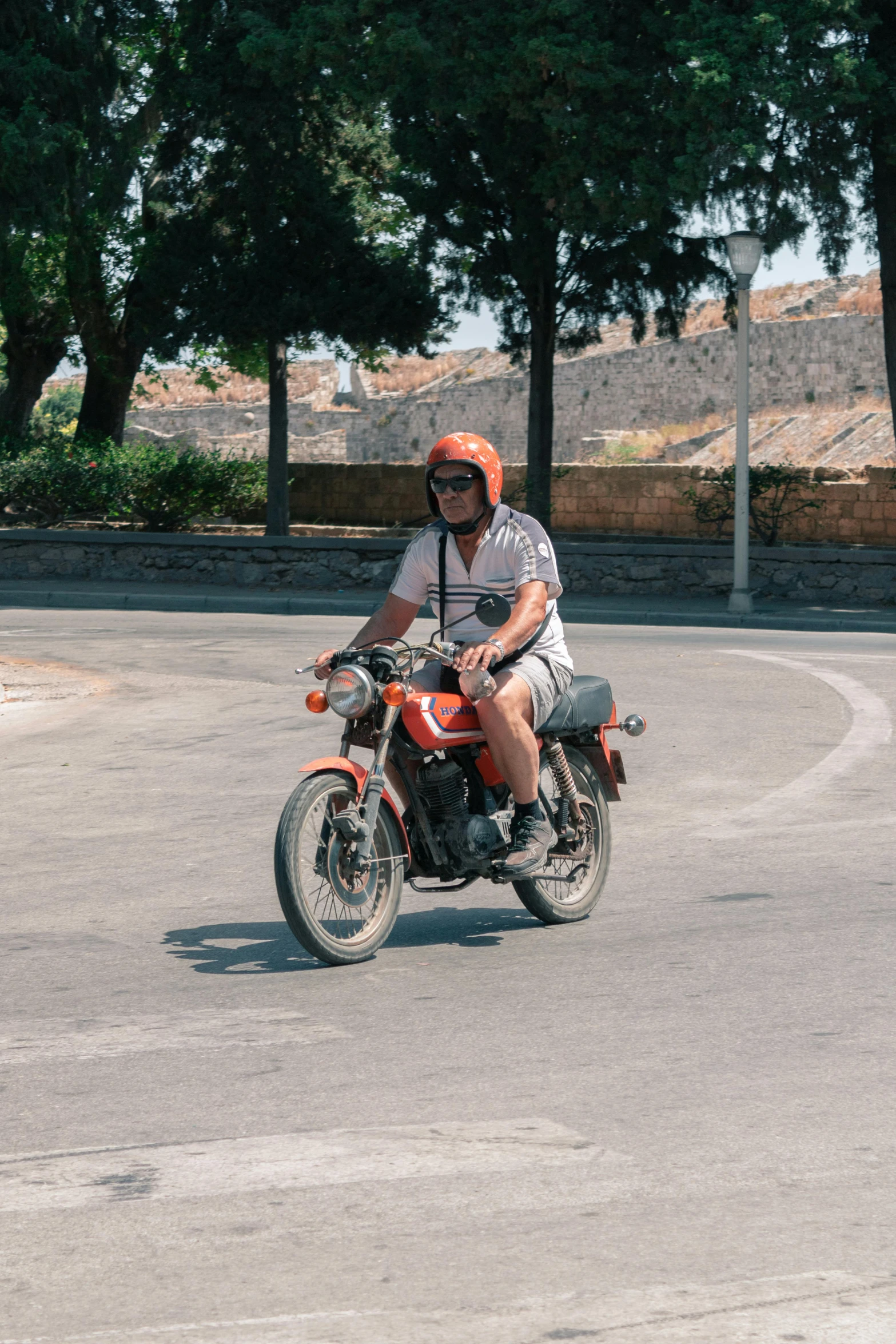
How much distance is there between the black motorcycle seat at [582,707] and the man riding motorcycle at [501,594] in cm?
8

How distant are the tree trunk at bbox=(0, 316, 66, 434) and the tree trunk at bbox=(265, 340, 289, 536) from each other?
30.1 ft

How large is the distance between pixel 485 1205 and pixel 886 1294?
851mm

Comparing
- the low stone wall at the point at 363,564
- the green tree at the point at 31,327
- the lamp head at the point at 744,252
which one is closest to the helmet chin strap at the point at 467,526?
the lamp head at the point at 744,252

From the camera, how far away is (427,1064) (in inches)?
180

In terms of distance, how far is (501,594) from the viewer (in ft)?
19.8

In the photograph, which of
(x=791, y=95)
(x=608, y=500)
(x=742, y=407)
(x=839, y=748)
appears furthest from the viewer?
(x=608, y=500)

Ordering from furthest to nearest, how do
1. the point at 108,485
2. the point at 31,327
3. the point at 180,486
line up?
the point at 31,327, the point at 180,486, the point at 108,485

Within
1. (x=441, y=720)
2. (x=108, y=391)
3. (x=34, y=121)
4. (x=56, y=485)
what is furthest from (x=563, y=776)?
A: (x=108, y=391)

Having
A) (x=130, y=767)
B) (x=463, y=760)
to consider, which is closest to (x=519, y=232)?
(x=130, y=767)

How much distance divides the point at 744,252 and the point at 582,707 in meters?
16.4

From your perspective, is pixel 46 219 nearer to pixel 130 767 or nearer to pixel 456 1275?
pixel 130 767

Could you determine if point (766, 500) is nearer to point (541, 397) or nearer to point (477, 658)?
point (541, 397)

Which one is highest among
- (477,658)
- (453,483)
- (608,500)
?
(608,500)

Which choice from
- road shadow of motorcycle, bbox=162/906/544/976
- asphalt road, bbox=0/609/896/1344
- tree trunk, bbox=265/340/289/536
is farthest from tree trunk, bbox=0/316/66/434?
road shadow of motorcycle, bbox=162/906/544/976
